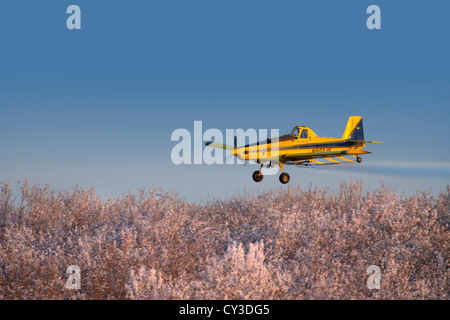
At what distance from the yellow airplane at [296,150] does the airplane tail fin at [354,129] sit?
96.3 inches

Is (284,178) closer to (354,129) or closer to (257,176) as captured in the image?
(257,176)

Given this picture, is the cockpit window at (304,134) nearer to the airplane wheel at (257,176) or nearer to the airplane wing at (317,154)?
the airplane wing at (317,154)

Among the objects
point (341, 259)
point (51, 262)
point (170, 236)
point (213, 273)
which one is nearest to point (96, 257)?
point (51, 262)

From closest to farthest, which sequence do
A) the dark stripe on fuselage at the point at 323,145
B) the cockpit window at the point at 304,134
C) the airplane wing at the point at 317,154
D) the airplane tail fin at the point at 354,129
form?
the airplane wing at the point at 317,154
the dark stripe on fuselage at the point at 323,145
the cockpit window at the point at 304,134
the airplane tail fin at the point at 354,129

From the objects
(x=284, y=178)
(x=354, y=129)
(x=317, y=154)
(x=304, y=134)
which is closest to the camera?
(x=284, y=178)

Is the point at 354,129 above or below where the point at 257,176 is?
above

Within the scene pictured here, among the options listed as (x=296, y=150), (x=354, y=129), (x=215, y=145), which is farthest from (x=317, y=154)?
(x=354, y=129)

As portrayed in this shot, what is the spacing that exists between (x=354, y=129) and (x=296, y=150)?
5.49 m

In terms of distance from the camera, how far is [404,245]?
12.3 metres

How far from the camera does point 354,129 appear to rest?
19656 millimetres

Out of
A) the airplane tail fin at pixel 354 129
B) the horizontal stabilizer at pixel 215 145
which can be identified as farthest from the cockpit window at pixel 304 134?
the airplane tail fin at pixel 354 129

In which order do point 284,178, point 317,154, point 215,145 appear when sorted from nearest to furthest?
1. point 284,178
2. point 317,154
3. point 215,145

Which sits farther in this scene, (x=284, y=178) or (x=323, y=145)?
(x=323, y=145)

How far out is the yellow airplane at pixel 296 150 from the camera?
49.0 feet
